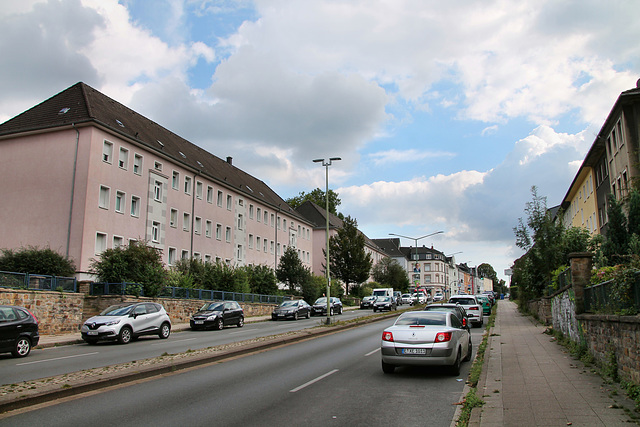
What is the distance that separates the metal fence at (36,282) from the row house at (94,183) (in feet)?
18.5

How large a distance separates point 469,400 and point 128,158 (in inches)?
1276

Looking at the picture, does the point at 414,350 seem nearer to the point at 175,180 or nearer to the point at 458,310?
the point at 458,310

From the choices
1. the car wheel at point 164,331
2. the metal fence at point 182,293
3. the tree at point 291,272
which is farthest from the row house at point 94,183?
the car wheel at point 164,331

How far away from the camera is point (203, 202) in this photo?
45594 millimetres

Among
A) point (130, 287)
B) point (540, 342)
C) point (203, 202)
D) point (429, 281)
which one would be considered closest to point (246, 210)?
point (203, 202)

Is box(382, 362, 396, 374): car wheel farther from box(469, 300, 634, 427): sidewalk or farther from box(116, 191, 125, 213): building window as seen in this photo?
box(116, 191, 125, 213): building window

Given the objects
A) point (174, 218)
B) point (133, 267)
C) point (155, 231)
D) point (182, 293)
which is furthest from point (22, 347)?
point (174, 218)

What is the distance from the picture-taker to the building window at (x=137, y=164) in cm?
3647

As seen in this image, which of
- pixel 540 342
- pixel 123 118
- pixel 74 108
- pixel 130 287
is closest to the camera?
pixel 540 342

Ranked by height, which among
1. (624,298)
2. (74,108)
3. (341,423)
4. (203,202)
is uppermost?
(74,108)

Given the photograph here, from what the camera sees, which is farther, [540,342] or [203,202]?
[203,202]

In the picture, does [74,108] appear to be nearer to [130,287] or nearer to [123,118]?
[123,118]

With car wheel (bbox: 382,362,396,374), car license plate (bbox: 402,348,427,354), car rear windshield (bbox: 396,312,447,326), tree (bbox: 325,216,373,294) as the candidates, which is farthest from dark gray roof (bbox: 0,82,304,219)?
car license plate (bbox: 402,348,427,354)

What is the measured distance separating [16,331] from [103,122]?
20967mm
